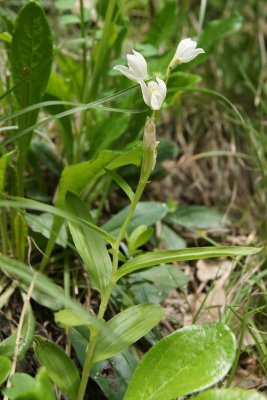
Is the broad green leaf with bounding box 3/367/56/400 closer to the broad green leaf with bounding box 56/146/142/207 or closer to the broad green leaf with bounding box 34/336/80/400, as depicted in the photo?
the broad green leaf with bounding box 34/336/80/400

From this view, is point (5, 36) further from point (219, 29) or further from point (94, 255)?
point (219, 29)

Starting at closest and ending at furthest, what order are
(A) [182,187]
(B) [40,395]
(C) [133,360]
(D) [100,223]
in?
(B) [40,395]
(C) [133,360]
(D) [100,223]
(A) [182,187]

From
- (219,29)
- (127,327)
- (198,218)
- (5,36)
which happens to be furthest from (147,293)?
(219,29)

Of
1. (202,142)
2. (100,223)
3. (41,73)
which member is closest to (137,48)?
(41,73)

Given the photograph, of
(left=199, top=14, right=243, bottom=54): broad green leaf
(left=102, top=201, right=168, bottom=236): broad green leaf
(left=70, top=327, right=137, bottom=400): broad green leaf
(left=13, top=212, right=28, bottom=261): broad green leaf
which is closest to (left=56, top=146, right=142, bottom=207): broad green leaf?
(left=13, top=212, right=28, bottom=261): broad green leaf

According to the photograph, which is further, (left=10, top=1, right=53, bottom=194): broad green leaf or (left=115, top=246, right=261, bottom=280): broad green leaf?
(left=10, top=1, right=53, bottom=194): broad green leaf

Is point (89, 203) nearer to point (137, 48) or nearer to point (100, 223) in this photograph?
point (100, 223)

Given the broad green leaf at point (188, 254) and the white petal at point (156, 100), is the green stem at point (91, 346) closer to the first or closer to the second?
the broad green leaf at point (188, 254)

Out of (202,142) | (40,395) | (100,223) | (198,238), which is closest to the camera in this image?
(40,395)
